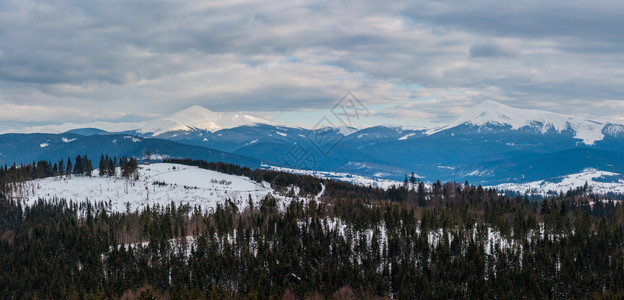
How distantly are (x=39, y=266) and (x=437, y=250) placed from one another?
12134 cm

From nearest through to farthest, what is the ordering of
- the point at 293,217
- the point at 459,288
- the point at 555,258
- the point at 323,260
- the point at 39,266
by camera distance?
1. the point at 459,288
2. the point at 555,258
3. the point at 323,260
4. the point at 39,266
5. the point at 293,217

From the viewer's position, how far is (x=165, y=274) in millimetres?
137250

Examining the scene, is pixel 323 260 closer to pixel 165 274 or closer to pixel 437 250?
pixel 437 250

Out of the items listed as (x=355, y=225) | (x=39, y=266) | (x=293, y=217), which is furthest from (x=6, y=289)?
(x=355, y=225)

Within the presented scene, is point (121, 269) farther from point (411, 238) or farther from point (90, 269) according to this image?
point (411, 238)

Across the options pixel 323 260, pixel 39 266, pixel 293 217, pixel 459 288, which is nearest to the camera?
pixel 459 288

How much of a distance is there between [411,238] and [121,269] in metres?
86.8

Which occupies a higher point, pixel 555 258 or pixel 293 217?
pixel 293 217

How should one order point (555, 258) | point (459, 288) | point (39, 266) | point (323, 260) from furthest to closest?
point (39, 266), point (323, 260), point (555, 258), point (459, 288)

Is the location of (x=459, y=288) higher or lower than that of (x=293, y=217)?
lower

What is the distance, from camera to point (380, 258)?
142 metres

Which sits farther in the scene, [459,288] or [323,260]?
[323,260]

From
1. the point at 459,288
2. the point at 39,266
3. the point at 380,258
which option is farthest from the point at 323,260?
the point at 39,266

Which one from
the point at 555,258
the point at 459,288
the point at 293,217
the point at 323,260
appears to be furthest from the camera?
the point at 293,217
